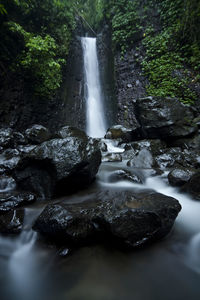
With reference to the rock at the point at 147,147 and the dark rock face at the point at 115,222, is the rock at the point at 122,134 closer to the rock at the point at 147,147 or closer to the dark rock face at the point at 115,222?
the rock at the point at 147,147

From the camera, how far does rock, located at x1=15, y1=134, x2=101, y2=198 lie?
2.89 m

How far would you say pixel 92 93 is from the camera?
37.8ft

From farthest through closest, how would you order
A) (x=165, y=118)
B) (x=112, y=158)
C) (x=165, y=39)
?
(x=165, y=39) → (x=165, y=118) → (x=112, y=158)

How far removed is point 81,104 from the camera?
425 inches

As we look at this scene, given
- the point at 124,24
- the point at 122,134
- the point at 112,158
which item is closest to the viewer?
the point at 112,158

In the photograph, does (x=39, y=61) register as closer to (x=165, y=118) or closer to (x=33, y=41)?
(x=33, y=41)

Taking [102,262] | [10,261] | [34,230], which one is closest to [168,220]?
[102,262]

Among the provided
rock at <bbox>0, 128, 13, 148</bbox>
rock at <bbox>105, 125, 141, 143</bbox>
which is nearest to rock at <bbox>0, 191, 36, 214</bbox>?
rock at <bbox>0, 128, 13, 148</bbox>

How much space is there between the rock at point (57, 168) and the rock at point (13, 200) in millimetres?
232

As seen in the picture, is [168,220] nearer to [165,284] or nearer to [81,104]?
[165,284]

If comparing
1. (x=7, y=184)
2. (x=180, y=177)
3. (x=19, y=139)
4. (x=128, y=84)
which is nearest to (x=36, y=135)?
(x=19, y=139)

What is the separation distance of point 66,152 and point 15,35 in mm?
6797

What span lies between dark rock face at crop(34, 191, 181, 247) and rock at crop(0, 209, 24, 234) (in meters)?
0.29

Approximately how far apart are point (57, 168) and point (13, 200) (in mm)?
802
